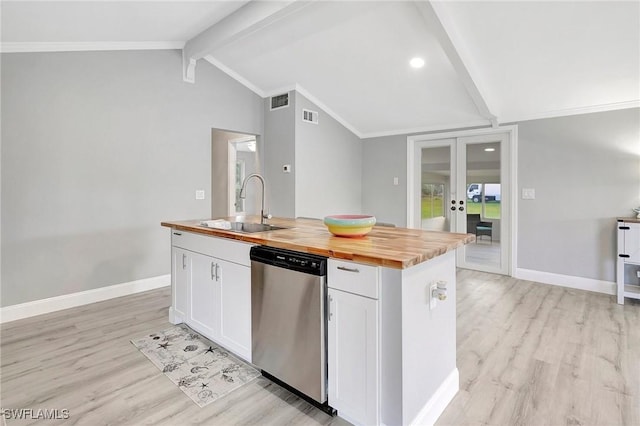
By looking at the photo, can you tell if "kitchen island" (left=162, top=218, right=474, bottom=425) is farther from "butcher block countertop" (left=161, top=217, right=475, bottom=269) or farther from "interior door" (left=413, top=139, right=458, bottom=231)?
"interior door" (left=413, top=139, right=458, bottom=231)

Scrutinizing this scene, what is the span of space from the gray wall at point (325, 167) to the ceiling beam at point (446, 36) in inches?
85.1

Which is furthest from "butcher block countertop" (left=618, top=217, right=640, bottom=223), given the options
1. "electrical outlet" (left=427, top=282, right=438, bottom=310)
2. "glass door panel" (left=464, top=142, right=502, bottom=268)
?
"electrical outlet" (left=427, top=282, right=438, bottom=310)

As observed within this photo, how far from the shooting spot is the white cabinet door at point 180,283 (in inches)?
103

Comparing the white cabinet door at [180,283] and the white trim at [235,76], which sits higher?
the white trim at [235,76]

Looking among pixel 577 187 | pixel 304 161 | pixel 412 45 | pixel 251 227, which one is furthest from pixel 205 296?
pixel 577 187

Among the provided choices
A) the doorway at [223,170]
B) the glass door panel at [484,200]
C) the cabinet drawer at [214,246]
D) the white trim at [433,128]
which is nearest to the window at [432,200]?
the glass door panel at [484,200]

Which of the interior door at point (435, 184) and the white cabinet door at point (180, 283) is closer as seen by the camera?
the white cabinet door at point (180, 283)

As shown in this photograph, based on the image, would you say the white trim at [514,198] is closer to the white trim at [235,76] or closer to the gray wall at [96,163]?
the white trim at [235,76]

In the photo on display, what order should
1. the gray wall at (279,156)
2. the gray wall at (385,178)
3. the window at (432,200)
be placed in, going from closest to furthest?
the gray wall at (279,156), the window at (432,200), the gray wall at (385,178)

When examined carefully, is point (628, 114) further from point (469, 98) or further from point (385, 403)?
point (385, 403)

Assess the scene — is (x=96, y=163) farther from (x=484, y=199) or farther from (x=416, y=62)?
(x=484, y=199)

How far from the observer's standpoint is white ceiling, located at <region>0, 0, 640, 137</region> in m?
2.67

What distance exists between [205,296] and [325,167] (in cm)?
323

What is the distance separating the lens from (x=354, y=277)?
1493mm
